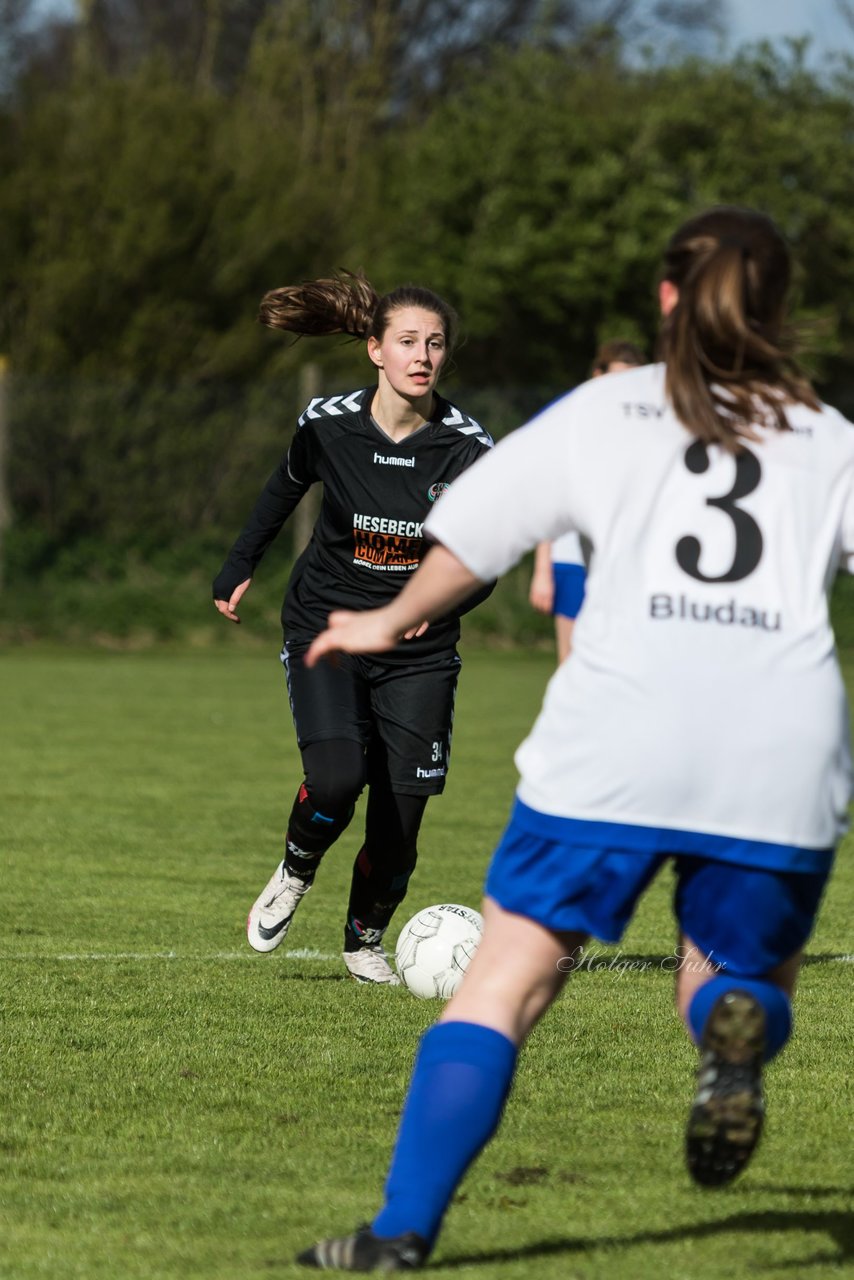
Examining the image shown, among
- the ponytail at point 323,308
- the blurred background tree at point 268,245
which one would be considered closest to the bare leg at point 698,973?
the ponytail at point 323,308

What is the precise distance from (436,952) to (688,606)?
3.00 meters

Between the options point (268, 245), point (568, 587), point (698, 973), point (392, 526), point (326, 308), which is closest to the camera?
point (698, 973)

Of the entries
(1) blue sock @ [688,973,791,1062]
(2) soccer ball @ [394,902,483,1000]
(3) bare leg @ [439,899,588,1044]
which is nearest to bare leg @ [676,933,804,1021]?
(1) blue sock @ [688,973,791,1062]

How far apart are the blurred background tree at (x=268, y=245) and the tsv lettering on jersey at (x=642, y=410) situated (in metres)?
19.2

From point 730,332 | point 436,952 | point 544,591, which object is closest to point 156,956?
point 436,952

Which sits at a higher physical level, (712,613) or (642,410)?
(642,410)

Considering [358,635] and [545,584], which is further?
[545,584]

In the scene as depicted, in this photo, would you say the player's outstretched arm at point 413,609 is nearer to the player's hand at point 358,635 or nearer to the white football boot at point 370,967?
the player's hand at point 358,635

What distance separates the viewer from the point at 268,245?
25.5 metres

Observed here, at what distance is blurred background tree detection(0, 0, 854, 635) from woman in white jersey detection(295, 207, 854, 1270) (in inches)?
757

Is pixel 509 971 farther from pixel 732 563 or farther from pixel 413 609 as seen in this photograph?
pixel 732 563

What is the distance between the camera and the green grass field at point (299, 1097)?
338cm

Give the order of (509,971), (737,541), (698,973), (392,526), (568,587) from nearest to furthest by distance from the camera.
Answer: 1. (737,541)
2. (509,971)
3. (698,973)
4. (568,587)
5. (392,526)

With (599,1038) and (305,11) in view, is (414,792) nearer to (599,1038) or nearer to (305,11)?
(599,1038)
